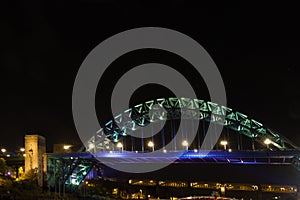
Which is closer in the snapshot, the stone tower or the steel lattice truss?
the stone tower

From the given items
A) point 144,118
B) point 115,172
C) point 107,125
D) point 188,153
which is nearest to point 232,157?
point 188,153

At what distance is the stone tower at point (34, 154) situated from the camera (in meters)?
49.8

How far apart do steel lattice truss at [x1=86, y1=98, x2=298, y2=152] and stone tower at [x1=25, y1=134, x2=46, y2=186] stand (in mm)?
11234

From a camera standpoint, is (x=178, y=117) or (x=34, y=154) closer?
(x=34, y=154)

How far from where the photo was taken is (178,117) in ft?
199

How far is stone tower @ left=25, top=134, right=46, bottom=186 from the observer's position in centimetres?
4975

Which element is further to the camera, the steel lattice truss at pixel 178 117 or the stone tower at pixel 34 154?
the steel lattice truss at pixel 178 117

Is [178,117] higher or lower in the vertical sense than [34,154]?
higher

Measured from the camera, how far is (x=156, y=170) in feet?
230

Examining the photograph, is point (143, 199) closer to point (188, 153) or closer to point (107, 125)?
point (107, 125)

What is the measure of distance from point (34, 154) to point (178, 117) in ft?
71.7

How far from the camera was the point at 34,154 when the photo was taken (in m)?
50.2

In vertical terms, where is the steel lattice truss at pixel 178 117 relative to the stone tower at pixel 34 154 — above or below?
above

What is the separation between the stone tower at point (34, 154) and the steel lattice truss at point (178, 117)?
36.9ft
